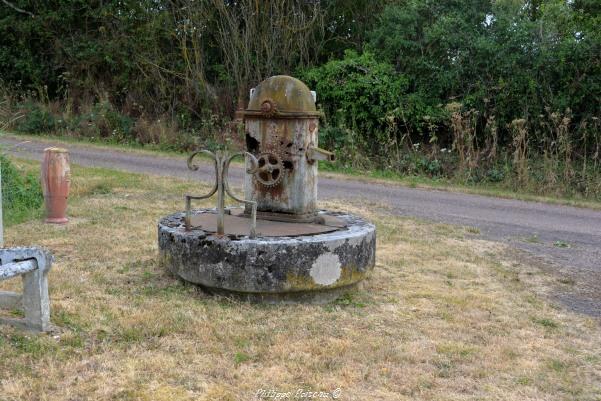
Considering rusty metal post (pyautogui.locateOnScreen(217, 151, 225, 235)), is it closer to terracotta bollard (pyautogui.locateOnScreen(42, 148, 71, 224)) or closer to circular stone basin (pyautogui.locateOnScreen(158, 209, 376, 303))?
circular stone basin (pyautogui.locateOnScreen(158, 209, 376, 303))

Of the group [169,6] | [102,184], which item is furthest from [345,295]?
[169,6]

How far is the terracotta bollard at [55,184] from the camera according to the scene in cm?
725

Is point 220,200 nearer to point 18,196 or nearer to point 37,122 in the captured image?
point 18,196

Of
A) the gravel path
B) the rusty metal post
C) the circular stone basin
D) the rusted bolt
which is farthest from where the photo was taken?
the gravel path

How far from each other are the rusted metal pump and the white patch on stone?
784 millimetres

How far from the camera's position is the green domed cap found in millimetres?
5453

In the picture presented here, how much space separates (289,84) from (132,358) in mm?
2753

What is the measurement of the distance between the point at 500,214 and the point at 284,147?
5.20 meters

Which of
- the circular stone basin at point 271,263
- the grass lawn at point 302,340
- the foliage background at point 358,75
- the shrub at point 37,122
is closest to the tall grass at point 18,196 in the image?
the grass lawn at point 302,340

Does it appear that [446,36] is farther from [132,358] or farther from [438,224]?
[132,358]

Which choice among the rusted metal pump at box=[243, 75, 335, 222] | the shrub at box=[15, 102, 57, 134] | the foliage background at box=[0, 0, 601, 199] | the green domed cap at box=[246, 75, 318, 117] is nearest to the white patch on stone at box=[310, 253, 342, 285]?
the rusted metal pump at box=[243, 75, 335, 222]

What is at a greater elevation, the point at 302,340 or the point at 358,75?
the point at 358,75

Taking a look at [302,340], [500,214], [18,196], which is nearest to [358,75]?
[500,214]

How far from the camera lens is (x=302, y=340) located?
4152 millimetres
